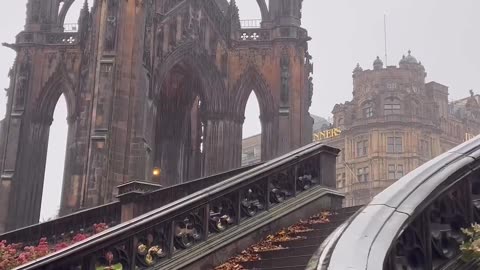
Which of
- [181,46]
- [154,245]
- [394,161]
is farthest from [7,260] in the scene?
[394,161]

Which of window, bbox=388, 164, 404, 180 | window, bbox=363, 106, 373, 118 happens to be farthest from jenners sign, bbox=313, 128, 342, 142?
window, bbox=388, 164, 404, 180

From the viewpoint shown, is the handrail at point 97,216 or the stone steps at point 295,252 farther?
the handrail at point 97,216

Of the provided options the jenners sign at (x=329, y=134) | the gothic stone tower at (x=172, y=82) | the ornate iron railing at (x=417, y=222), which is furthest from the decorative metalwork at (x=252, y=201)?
the jenners sign at (x=329, y=134)

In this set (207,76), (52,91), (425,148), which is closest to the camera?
(52,91)

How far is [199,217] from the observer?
10.2m

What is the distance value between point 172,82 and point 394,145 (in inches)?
1699

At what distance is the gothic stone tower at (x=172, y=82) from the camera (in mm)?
31911

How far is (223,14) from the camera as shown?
35.6 metres

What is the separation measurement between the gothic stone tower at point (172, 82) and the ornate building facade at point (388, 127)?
40.4m

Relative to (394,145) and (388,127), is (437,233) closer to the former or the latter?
(388,127)

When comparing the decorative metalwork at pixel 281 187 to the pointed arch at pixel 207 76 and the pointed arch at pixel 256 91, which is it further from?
the pointed arch at pixel 256 91

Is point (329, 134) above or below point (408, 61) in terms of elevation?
below

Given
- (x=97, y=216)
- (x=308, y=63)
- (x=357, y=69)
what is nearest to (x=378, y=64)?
(x=357, y=69)

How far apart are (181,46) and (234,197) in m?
22.7
